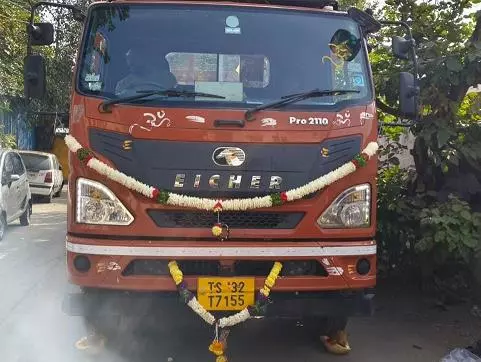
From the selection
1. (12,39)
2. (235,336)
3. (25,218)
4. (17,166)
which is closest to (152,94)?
(235,336)

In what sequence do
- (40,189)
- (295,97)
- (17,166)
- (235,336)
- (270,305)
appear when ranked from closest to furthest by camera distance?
(270,305)
(295,97)
(235,336)
(17,166)
(40,189)

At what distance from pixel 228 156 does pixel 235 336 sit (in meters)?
1.92

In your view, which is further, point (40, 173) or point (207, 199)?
point (40, 173)

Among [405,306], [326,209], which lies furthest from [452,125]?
[326,209]

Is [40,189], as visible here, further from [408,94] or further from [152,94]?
[408,94]

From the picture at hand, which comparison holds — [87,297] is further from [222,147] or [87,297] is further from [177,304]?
[222,147]

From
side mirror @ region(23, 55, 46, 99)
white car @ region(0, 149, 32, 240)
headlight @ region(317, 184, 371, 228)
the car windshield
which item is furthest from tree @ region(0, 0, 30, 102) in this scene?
headlight @ region(317, 184, 371, 228)

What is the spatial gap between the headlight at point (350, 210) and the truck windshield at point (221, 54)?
0.61 metres

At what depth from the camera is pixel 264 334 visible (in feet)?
17.1

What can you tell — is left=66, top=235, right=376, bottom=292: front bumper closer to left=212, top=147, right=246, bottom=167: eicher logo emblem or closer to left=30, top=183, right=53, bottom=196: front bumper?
left=212, top=147, right=246, bottom=167: eicher logo emblem

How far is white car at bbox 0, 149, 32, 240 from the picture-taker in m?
10.2

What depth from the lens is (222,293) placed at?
380 centimetres

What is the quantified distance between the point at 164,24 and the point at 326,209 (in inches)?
65.9

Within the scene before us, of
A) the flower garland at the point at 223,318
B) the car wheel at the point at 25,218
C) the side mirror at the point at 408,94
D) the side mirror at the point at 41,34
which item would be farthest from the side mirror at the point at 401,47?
the car wheel at the point at 25,218
